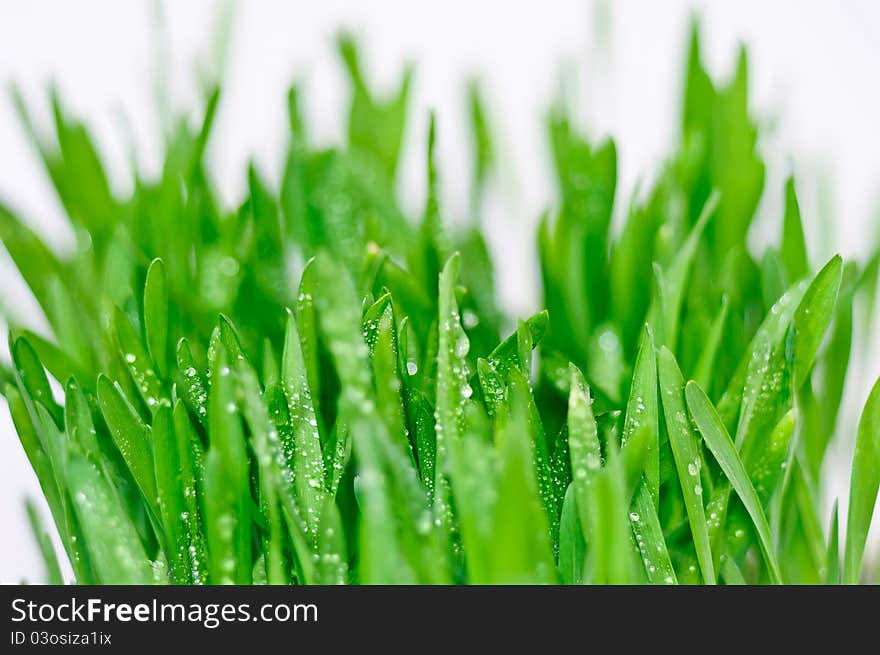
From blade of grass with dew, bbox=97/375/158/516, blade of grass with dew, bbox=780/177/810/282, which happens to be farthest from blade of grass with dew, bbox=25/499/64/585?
blade of grass with dew, bbox=780/177/810/282

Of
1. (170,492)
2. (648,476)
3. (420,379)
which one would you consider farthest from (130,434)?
(648,476)

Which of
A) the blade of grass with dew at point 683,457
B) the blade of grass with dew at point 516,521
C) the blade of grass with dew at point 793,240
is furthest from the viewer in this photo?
the blade of grass with dew at point 793,240

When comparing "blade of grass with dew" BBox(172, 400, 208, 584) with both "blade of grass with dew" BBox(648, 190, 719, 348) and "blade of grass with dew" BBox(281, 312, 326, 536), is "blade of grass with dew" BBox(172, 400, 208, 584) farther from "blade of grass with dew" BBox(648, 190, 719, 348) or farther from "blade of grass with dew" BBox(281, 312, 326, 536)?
"blade of grass with dew" BBox(648, 190, 719, 348)

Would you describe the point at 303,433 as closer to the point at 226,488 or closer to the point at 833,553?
the point at 226,488

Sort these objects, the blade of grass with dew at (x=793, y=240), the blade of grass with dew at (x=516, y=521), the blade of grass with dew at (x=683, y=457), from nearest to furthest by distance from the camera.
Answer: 1. the blade of grass with dew at (x=516, y=521)
2. the blade of grass with dew at (x=683, y=457)
3. the blade of grass with dew at (x=793, y=240)

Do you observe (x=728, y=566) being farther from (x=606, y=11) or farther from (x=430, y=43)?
(x=430, y=43)

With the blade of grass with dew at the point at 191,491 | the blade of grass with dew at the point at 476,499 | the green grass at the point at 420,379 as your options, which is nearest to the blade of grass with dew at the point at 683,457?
the green grass at the point at 420,379

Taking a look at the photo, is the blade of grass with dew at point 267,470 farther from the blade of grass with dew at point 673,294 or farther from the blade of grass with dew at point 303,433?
the blade of grass with dew at point 673,294
